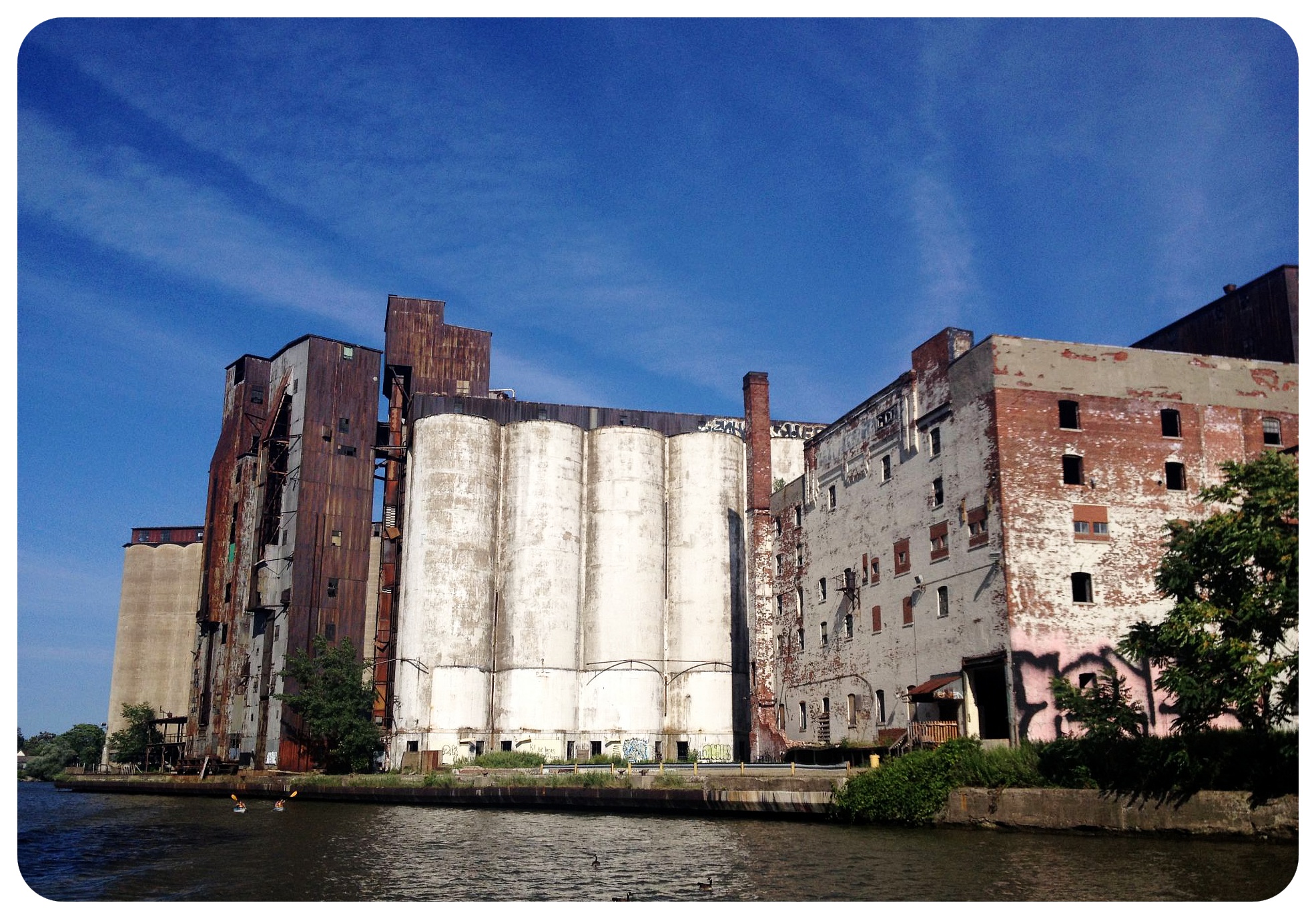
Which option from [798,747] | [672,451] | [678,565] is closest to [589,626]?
[678,565]

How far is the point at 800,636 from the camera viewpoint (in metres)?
55.5

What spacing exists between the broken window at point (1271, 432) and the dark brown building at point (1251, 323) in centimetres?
617

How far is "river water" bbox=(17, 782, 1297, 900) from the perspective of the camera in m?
A: 19.9

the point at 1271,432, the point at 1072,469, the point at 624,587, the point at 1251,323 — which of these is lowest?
the point at 624,587

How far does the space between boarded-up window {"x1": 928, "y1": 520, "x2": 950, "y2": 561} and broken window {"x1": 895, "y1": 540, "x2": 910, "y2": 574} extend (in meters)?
1.79

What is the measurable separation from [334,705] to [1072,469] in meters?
42.3

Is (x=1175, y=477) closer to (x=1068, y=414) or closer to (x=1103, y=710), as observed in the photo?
(x=1068, y=414)

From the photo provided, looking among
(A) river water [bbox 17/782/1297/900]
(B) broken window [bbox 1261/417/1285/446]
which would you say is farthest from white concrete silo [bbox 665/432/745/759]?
(B) broken window [bbox 1261/417/1285/446]

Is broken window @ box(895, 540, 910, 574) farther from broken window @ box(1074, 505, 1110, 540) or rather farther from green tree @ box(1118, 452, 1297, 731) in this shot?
green tree @ box(1118, 452, 1297, 731)

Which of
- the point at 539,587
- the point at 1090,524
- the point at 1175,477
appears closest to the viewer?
the point at 1090,524

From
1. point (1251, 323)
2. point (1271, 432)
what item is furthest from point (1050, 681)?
point (1251, 323)

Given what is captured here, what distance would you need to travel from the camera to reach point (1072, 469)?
4044 cm

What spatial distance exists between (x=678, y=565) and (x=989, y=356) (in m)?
32.0

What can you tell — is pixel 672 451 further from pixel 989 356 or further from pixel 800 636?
pixel 989 356
